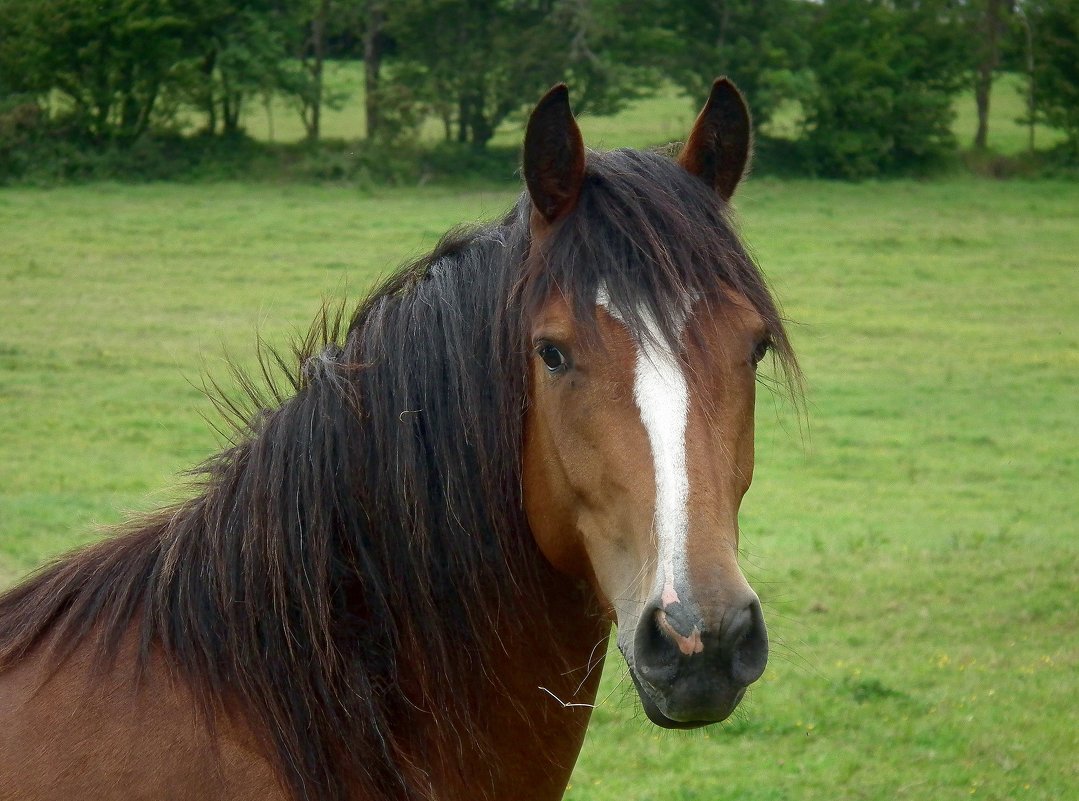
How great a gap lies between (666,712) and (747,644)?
17 centimetres

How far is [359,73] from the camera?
105 feet

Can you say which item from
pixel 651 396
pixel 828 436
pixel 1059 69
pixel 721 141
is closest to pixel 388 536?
pixel 651 396

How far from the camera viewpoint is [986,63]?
28.9 metres

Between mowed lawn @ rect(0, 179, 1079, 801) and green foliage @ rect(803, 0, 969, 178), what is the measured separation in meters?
3.43

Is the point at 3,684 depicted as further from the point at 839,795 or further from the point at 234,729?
the point at 839,795

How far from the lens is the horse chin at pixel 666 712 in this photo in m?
1.92

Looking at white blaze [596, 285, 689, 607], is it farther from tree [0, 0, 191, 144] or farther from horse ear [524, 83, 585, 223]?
tree [0, 0, 191, 144]

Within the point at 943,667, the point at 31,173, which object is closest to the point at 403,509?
the point at 943,667

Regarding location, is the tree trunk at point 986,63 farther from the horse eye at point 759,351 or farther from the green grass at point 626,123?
the horse eye at point 759,351

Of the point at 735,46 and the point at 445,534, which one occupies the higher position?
the point at 735,46

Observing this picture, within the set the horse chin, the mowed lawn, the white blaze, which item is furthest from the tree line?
the horse chin

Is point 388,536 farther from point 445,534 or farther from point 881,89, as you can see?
point 881,89

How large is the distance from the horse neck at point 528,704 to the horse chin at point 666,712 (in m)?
0.40

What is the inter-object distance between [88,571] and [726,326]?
132 cm
